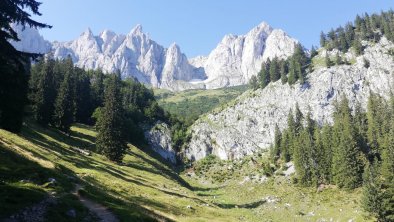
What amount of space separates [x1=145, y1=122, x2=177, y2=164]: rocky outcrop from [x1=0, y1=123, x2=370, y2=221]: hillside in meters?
43.3

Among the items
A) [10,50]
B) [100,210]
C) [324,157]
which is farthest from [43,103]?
[324,157]

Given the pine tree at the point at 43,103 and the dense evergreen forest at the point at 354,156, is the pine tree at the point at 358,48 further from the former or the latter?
the pine tree at the point at 43,103

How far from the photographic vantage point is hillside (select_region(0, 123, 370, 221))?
25.4 m

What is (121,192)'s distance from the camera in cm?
4438

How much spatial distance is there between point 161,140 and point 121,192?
425ft

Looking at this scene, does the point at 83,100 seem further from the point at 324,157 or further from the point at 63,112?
the point at 324,157

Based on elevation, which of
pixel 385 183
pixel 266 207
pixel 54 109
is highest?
pixel 54 109

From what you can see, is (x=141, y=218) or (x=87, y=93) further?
(x=87, y=93)

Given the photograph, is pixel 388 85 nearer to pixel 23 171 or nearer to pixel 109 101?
pixel 109 101

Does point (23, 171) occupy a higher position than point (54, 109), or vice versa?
point (54, 109)

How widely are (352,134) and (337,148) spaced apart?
8149mm

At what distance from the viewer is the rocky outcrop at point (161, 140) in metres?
168

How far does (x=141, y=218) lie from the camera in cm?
2797

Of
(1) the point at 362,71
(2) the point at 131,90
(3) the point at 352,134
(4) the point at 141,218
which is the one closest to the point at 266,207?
(3) the point at 352,134
